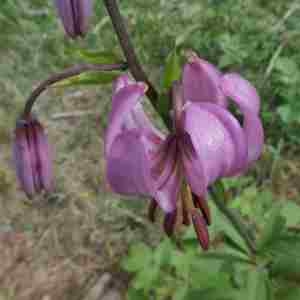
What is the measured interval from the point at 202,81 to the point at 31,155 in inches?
11.3

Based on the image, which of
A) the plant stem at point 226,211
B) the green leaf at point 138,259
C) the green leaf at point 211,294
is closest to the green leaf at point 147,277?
the green leaf at point 138,259

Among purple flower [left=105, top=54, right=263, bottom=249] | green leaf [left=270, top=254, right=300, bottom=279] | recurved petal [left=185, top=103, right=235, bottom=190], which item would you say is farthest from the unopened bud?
green leaf [left=270, top=254, right=300, bottom=279]

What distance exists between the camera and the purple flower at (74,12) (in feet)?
2.43

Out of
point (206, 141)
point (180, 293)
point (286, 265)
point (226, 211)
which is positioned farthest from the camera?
point (180, 293)

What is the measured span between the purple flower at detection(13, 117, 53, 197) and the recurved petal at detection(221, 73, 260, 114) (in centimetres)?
29

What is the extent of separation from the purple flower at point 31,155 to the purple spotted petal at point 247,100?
0.97 feet

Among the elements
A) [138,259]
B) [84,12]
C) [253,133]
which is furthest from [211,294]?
[84,12]

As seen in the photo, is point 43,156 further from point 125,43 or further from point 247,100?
point 247,100

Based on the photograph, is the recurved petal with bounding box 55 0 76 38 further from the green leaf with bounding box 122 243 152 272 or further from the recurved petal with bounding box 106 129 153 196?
the green leaf with bounding box 122 243 152 272

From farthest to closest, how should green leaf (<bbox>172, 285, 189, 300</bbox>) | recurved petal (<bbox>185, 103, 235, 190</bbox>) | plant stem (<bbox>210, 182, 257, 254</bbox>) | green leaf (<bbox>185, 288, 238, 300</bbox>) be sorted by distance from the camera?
green leaf (<bbox>172, 285, 189, 300</bbox>) → green leaf (<bbox>185, 288, 238, 300</bbox>) → plant stem (<bbox>210, 182, 257, 254</bbox>) → recurved petal (<bbox>185, 103, 235, 190</bbox>)

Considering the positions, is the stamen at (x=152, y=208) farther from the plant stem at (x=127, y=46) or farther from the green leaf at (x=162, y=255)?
the green leaf at (x=162, y=255)

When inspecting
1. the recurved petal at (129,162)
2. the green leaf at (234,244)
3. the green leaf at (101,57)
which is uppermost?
Result: the green leaf at (101,57)

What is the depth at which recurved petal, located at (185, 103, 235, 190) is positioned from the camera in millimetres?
681

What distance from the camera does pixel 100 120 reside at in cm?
195
